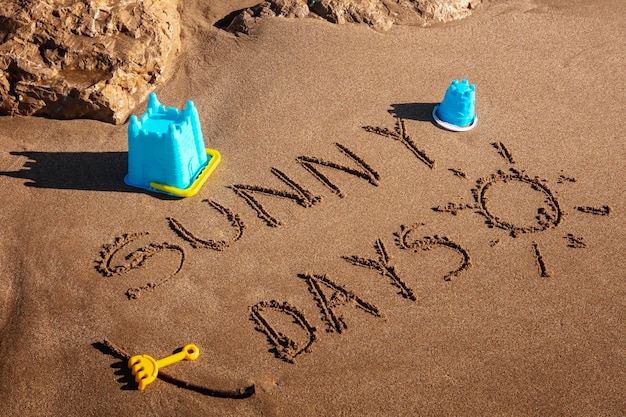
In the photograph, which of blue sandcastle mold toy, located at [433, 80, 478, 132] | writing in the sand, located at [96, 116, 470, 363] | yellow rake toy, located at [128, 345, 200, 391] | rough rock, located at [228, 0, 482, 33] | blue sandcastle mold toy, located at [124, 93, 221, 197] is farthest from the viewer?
rough rock, located at [228, 0, 482, 33]

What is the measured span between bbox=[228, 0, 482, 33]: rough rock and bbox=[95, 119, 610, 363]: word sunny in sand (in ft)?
4.80

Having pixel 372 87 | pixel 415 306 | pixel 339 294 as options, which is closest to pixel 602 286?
pixel 415 306

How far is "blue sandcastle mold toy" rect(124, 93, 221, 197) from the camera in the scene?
4246 mm

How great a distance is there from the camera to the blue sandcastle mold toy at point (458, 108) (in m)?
4.96

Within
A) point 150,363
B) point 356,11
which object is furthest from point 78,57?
point 150,363

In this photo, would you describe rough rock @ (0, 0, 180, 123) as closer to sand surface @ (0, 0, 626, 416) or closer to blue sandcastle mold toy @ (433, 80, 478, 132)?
sand surface @ (0, 0, 626, 416)

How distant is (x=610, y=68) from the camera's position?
5.75 m

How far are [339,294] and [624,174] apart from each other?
253 cm

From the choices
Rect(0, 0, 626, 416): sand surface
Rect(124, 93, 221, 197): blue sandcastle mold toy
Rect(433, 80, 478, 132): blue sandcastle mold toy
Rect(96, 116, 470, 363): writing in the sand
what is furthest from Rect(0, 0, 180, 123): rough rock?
Rect(433, 80, 478, 132): blue sandcastle mold toy

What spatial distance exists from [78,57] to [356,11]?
260 centimetres

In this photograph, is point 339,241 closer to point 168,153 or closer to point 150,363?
point 168,153

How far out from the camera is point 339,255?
13.6 ft

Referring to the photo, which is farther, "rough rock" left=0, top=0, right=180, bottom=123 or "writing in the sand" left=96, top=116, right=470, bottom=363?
"rough rock" left=0, top=0, right=180, bottom=123

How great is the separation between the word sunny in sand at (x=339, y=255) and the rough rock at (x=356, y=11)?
1464mm
